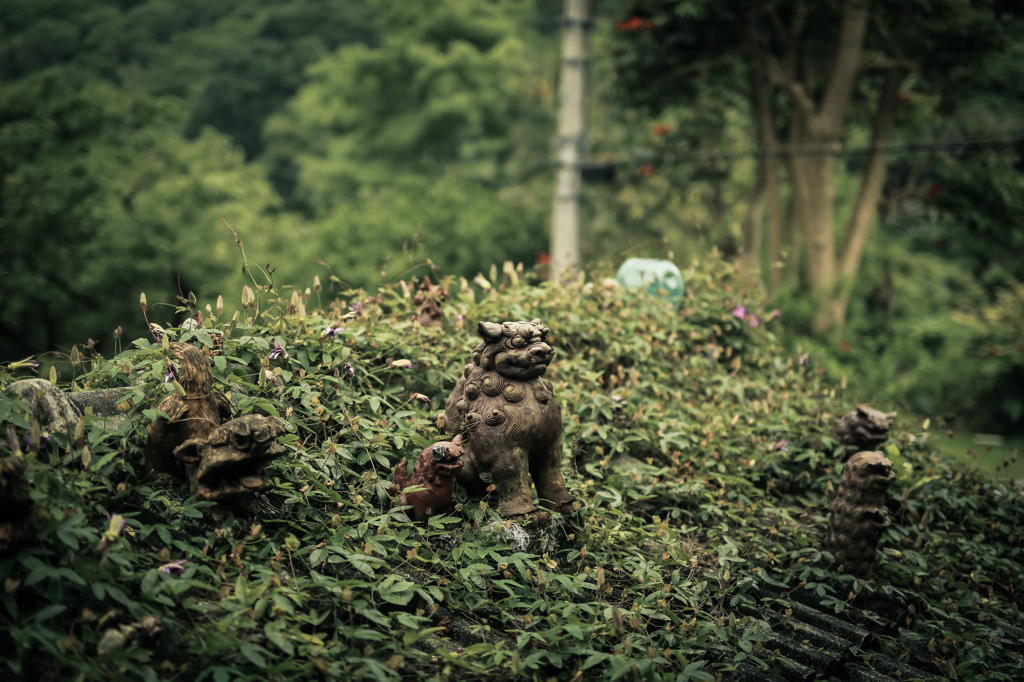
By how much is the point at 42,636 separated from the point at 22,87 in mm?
14137

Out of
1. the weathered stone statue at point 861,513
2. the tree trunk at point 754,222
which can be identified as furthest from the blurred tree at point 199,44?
the weathered stone statue at point 861,513

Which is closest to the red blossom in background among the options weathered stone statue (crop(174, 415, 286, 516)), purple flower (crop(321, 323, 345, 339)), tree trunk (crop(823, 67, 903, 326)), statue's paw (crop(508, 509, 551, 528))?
tree trunk (crop(823, 67, 903, 326))

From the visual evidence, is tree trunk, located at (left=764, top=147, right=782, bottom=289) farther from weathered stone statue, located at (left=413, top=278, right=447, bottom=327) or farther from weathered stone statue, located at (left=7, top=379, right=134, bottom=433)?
weathered stone statue, located at (left=7, top=379, right=134, bottom=433)

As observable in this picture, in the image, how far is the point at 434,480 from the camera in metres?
3.01

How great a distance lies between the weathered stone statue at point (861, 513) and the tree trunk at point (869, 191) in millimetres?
7216

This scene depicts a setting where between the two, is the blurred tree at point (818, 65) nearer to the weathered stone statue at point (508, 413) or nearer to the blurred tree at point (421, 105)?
the blurred tree at point (421, 105)

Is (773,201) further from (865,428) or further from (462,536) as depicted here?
(462,536)

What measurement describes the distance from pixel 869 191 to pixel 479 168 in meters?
12.7

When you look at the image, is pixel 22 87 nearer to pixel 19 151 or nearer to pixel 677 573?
pixel 19 151

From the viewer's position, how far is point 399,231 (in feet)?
46.9

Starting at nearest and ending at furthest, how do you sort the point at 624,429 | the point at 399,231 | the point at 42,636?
the point at 42,636 < the point at 624,429 < the point at 399,231

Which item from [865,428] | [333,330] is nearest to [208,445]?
[333,330]

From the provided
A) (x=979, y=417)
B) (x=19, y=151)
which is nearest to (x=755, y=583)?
(x=979, y=417)

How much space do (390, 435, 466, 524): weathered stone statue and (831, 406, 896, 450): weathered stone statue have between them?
8.77 ft
